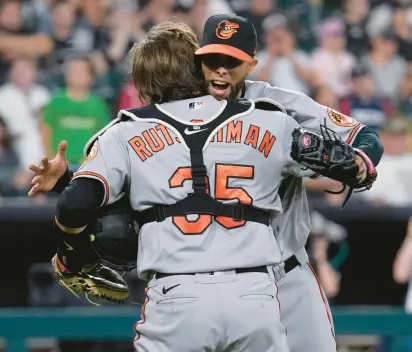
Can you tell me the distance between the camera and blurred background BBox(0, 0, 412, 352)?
26.6 ft

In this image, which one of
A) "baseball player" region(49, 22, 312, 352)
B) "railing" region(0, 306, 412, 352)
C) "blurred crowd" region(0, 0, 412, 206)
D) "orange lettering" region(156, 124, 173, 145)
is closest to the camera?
"baseball player" region(49, 22, 312, 352)

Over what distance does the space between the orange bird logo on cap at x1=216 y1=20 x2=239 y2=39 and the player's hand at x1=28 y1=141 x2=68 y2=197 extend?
2.32ft

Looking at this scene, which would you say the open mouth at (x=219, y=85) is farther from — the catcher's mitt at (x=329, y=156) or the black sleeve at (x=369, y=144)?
the black sleeve at (x=369, y=144)

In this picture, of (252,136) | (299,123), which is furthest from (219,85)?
(299,123)

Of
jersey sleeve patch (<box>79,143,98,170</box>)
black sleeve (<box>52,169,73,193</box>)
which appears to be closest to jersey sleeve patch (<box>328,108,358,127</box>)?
jersey sleeve patch (<box>79,143,98,170</box>)

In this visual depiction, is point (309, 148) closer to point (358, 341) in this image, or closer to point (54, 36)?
point (358, 341)

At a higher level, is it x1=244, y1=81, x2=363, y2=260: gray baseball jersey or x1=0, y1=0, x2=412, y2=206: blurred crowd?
x1=244, y1=81, x2=363, y2=260: gray baseball jersey

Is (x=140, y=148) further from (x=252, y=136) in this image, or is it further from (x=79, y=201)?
(x=252, y=136)

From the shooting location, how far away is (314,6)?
35.8 ft

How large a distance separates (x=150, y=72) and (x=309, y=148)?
24.9 inches

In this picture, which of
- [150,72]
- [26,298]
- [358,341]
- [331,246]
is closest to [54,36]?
[26,298]

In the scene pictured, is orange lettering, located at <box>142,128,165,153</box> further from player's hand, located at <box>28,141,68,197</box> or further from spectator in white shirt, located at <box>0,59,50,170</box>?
spectator in white shirt, located at <box>0,59,50,170</box>

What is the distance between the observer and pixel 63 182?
3617 millimetres

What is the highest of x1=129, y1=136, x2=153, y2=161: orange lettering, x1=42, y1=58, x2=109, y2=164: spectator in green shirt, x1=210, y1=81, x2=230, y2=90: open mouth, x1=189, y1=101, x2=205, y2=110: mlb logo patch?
x1=210, y1=81, x2=230, y2=90: open mouth
